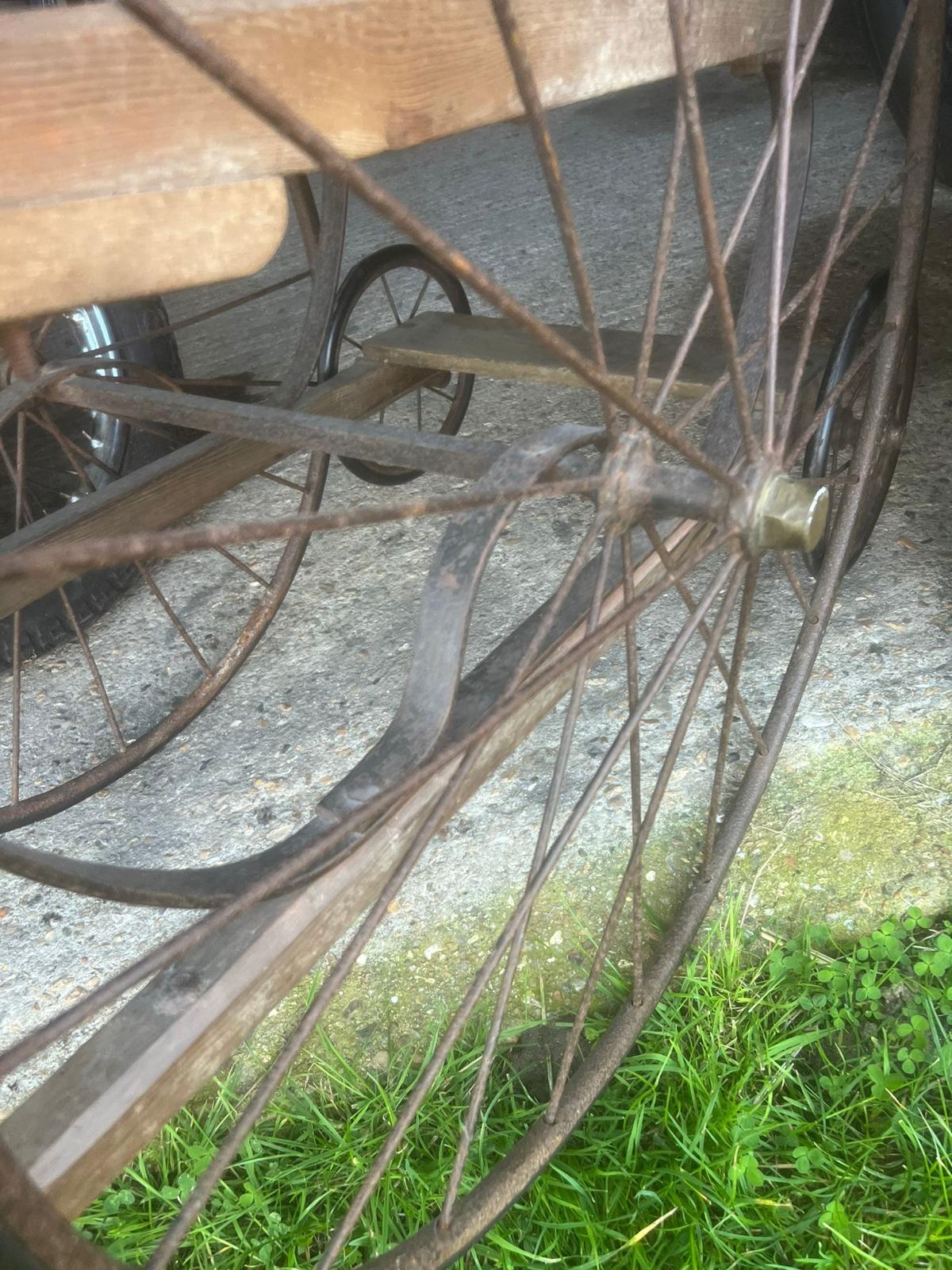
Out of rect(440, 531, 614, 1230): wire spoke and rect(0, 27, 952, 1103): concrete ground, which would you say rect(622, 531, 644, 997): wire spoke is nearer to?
rect(440, 531, 614, 1230): wire spoke

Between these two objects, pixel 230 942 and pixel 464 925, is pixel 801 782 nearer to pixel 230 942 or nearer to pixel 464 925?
pixel 464 925

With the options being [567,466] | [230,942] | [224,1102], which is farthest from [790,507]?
[224,1102]

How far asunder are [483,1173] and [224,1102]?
0.92 ft

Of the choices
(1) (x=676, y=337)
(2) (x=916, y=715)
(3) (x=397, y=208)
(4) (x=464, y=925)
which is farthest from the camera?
(1) (x=676, y=337)

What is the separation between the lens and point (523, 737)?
1.08m

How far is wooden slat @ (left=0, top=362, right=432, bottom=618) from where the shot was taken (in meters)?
1.31

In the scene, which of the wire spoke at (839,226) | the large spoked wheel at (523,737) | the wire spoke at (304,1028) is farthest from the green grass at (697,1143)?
the wire spoke at (839,226)

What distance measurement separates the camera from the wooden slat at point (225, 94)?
0.66 metres

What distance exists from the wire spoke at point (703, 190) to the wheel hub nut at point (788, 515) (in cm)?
8

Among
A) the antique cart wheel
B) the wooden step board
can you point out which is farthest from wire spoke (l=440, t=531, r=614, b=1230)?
the antique cart wheel

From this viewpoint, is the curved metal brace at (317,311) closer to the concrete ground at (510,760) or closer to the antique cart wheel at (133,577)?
the antique cart wheel at (133,577)

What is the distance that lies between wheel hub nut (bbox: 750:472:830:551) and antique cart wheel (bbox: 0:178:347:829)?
2.35 feet

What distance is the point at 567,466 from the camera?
1.00m

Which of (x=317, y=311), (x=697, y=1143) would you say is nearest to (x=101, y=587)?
(x=317, y=311)
